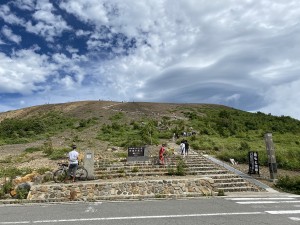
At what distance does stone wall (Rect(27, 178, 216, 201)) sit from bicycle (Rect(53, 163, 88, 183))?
1.66 m

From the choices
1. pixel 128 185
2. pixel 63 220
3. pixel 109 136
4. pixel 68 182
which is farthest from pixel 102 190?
pixel 109 136

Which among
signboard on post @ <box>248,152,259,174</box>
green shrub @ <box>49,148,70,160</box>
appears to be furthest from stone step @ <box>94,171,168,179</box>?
green shrub @ <box>49,148,70,160</box>

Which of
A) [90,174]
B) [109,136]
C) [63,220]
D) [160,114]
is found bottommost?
[63,220]

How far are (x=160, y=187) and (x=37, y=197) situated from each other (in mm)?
5267

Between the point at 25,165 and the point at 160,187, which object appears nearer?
the point at 160,187

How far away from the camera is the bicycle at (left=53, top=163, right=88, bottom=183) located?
16.5 metres

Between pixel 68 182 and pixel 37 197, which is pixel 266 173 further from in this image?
pixel 37 197

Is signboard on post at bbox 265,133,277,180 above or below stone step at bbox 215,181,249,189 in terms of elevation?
above

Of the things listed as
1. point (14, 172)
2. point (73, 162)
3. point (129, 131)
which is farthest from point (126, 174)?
point (129, 131)

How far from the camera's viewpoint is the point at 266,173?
19719mm

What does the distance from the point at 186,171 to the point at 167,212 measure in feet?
28.4

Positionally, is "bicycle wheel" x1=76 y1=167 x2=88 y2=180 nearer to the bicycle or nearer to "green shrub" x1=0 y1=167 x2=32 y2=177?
the bicycle

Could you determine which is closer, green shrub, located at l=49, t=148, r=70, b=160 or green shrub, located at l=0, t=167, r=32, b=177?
green shrub, located at l=0, t=167, r=32, b=177

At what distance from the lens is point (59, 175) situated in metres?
16.7
